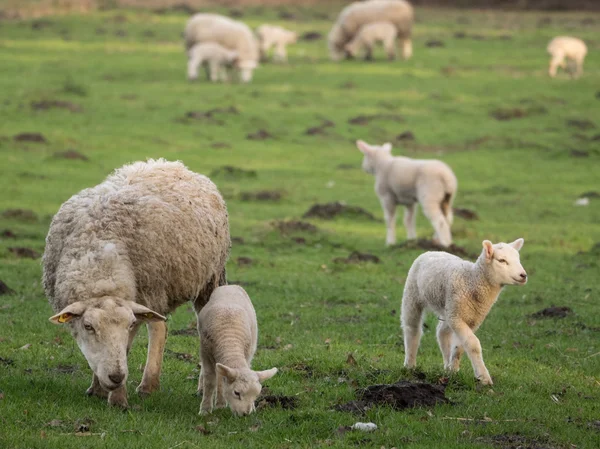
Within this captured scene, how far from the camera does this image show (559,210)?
21406 mm

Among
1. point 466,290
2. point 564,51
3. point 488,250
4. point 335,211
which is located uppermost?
point 488,250

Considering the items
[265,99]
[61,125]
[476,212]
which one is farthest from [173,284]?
[265,99]

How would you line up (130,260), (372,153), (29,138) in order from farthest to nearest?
(29,138) < (372,153) < (130,260)

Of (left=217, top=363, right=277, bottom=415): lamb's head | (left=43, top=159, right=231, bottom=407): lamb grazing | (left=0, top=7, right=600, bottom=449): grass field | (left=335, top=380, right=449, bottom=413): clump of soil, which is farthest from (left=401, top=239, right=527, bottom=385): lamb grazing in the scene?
(left=217, top=363, right=277, bottom=415): lamb's head

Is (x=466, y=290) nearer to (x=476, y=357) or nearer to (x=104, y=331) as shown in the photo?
(x=476, y=357)

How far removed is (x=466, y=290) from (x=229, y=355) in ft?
7.94

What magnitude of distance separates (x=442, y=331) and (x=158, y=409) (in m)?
3.04

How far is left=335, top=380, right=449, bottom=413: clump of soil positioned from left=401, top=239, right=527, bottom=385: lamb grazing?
767mm

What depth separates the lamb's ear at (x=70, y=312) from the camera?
25.3ft

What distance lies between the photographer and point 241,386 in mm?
7660

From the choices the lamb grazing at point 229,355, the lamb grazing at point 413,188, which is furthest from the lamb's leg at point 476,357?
the lamb grazing at point 413,188

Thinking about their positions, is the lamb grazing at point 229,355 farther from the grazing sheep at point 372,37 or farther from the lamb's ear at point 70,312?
the grazing sheep at point 372,37

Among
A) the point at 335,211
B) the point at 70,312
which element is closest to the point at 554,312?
the point at 70,312

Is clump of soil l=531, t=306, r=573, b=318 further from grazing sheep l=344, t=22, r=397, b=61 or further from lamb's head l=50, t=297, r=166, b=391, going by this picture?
grazing sheep l=344, t=22, r=397, b=61
